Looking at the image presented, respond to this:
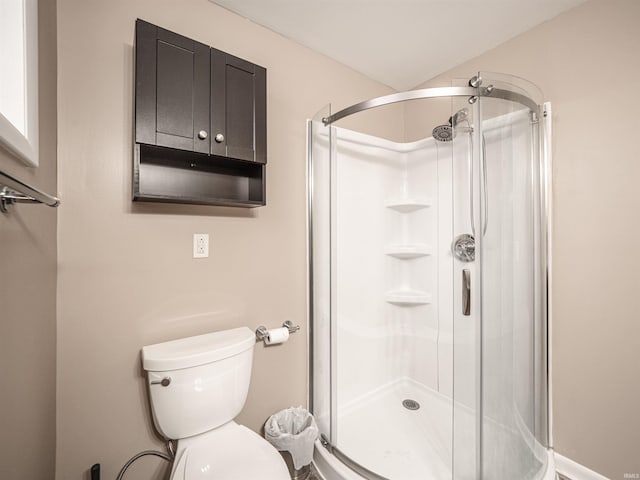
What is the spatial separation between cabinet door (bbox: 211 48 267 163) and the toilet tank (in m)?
0.85

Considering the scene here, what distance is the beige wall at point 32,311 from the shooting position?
687mm

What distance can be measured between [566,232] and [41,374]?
2.29 m

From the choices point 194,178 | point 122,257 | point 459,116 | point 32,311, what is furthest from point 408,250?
point 32,311

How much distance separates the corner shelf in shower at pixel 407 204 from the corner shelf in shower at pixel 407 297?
57 cm

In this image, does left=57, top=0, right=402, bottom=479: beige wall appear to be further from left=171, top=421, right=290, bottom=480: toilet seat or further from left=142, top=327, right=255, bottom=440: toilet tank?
left=171, top=421, right=290, bottom=480: toilet seat

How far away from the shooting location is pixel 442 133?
173cm

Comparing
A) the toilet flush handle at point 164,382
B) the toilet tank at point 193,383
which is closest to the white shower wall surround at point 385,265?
the toilet tank at point 193,383

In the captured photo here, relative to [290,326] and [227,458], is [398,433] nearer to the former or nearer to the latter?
[290,326]

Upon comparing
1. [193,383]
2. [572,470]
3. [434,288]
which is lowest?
[572,470]

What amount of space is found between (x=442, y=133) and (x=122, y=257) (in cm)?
178

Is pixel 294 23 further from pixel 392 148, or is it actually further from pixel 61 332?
pixel 61 332

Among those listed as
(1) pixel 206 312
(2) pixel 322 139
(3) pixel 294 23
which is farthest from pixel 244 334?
(3) pixel 294 23

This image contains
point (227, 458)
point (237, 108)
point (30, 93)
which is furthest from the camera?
point (237, 108)

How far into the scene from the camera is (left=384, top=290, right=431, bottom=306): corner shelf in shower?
1973mm
